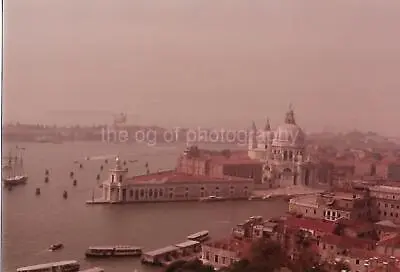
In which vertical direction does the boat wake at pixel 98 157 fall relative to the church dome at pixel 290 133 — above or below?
below

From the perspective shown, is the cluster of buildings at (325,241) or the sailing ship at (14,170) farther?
the sailing ship at (14,170)

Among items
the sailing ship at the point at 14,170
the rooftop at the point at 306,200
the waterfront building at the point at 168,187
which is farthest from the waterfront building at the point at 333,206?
the sailing ship at the point at 14,170

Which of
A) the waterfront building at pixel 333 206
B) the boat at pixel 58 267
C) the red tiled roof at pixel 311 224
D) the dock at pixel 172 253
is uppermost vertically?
the waterfront building at pixel 333 206

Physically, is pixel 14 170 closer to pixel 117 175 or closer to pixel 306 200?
pixel 117 175

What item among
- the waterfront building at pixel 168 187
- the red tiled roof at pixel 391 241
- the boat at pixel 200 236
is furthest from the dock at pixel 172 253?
the red tiled roof at pixel 391 241

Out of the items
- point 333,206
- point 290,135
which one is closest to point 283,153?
point 290,135

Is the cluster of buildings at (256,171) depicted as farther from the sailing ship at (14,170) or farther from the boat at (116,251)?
the sailing ship at (14,170)
